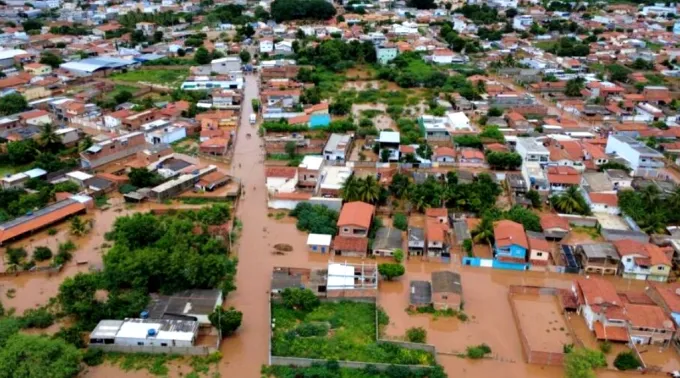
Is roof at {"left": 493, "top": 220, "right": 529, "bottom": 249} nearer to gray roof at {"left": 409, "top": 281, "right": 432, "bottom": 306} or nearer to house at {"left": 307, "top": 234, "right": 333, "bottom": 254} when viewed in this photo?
gray roof at {"left": 409, "top": 281, "right": 432, "bottom": 306}

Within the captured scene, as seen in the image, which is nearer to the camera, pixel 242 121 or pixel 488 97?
pixel 242 121

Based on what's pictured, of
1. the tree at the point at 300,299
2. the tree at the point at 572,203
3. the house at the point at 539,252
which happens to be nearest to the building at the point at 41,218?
the tree at the point at 300,299

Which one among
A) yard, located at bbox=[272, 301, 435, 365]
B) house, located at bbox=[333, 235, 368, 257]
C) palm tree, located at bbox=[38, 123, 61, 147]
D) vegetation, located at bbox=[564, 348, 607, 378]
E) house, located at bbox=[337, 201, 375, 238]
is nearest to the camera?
vegetation, located at bbox=[564, 348, 607, 378]

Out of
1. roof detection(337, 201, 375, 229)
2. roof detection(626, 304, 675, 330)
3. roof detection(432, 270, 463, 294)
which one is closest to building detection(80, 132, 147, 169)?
roof detection(337, 201, 375, 229)

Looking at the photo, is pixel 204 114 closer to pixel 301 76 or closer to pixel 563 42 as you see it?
pixel 301 76

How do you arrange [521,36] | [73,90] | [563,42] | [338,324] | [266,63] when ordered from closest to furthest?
[338,324] < [73,90] < [266,63] < [563,42] < [521,36]

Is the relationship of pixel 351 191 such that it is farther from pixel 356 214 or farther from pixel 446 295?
pixel 446 295

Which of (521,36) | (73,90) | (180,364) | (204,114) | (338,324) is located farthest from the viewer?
(521,36)

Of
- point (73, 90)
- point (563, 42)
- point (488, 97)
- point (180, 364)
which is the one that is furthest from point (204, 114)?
point (563, 42)
